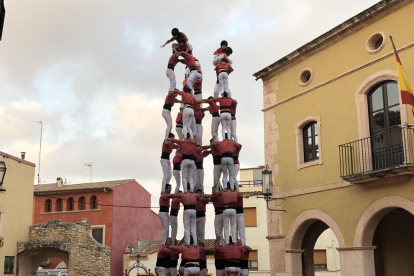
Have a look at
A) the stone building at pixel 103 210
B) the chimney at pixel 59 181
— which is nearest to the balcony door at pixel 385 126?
the stone building at pixel 103 210

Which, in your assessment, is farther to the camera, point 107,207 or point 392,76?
point 107,207

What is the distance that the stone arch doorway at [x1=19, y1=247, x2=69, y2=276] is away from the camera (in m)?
30.2

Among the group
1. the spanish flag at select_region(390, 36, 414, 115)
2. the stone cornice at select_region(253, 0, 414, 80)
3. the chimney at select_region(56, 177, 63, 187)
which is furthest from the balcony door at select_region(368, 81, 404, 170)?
the chimney at select_region(56, 177, 63, 187)

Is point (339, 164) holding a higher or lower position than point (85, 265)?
higher

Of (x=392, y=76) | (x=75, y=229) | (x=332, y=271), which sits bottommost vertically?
(x=332, y=271)

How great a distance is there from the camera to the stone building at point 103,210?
39.3 m

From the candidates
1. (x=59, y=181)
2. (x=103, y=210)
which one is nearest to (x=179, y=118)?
(x=103, y=210)

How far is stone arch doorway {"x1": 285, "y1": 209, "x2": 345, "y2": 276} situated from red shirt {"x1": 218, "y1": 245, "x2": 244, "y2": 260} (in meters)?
3.96

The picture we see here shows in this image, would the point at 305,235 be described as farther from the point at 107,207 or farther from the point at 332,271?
the point at 107,207

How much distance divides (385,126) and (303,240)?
16.6 feet

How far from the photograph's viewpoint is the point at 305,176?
17641 millimetres

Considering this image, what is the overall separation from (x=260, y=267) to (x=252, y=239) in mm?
1679

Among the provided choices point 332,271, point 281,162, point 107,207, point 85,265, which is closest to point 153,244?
point 107,207

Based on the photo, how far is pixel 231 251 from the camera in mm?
13766
